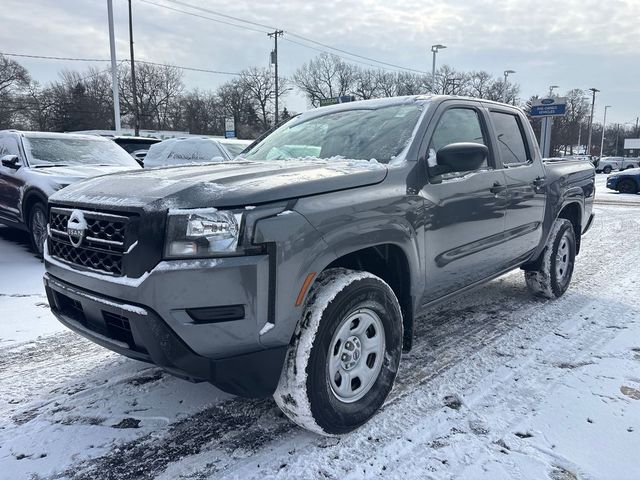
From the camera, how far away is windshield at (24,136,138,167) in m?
7.16

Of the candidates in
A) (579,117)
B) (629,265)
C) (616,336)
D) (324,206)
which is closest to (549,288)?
(616,336)

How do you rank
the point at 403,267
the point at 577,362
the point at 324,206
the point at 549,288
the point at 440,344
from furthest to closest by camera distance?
1. the point at 549,288
2. the point at 440,344
3. the point at 577,362
4. the point at 403,267
5. the point at 324,206

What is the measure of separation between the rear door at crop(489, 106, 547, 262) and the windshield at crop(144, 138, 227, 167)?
580 cm

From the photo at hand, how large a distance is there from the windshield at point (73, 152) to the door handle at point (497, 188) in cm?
600

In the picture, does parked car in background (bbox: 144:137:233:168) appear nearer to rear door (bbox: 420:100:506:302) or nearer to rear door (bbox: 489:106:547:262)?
rear door (bbox: 489:106:547:262)

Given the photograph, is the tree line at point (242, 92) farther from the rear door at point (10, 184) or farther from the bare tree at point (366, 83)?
the rear door at point (10, 184)

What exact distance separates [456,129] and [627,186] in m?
19.7

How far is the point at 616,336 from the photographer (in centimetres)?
402

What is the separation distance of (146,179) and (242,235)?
2.66 ft

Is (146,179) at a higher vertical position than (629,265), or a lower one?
higher

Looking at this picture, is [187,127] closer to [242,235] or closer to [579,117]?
[579,117]

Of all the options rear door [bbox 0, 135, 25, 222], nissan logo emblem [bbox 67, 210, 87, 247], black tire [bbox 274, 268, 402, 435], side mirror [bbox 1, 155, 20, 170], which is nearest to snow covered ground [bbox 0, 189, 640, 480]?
black tire [bbox 274, 268, 402, 435]

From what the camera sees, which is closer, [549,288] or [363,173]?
[363,173]

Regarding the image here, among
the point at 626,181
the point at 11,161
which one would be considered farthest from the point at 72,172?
the point at 626,181
